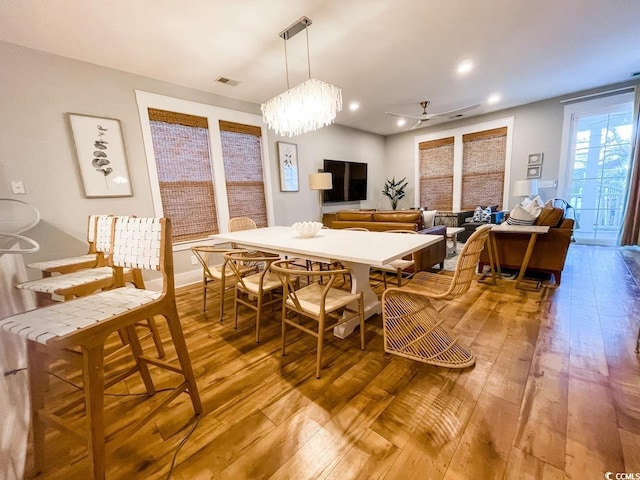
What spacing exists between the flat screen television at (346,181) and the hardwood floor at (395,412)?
3.84 m

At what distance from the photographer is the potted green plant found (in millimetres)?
6449

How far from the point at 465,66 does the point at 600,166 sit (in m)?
3.42

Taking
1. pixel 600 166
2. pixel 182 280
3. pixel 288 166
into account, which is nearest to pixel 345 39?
pixel 288 166

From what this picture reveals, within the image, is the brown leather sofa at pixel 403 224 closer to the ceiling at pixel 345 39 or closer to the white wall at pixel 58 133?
the ceiling at pixel 345 39

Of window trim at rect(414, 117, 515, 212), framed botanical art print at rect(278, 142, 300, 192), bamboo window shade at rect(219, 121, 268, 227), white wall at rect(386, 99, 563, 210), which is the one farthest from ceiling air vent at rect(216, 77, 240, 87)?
white wall at rect(386, 99, 563, 210)

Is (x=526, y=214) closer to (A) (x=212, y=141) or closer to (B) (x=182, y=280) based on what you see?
(A) (x=212, y=141)

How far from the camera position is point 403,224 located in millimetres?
3006

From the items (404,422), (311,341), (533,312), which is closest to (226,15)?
(311,341)

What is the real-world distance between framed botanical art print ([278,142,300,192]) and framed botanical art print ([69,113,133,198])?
7.10 feet

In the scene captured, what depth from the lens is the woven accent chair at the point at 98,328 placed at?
0.82 m

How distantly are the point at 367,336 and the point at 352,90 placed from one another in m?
3.42

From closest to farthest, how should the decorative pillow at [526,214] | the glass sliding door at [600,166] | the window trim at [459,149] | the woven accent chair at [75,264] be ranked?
1. the woven accent chair at [75,264]
2. the decorative pillow at [526,214]
3. the glass sliding door at [600,166]
4. the window trim at [459,149]

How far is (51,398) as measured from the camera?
1.44 m

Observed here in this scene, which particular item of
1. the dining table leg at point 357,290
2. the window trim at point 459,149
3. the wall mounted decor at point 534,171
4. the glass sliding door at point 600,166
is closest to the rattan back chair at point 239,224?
the dining table leg at point 357,290
